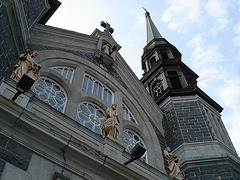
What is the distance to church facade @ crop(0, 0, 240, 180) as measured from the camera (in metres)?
6.10

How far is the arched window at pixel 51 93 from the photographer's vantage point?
9.12 meters

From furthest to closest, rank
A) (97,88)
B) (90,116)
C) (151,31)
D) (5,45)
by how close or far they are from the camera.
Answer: (151,31), (97,88), (90,116), (5,45)

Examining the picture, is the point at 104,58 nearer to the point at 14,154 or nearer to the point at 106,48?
the point at 106,48

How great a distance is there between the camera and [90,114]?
33.3 feet

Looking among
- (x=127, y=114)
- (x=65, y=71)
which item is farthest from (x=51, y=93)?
(x=127, y=114)

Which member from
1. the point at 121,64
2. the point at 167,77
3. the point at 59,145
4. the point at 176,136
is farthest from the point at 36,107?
the point at 167,77

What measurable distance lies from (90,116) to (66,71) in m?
2.21

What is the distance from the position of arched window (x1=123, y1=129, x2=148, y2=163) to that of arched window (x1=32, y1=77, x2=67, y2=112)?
103 inches

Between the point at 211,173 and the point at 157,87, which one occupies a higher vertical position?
the point at 157,87

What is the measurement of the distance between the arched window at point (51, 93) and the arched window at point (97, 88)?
1215 millimetres

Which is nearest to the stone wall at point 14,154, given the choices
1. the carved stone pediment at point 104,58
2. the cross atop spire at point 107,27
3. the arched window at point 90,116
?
the arched window at point 90,116

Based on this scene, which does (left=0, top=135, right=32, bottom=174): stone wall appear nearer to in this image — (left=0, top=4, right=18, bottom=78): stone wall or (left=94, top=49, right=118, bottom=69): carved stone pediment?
(left=0, top=4, right=18, bottom=78): stone wall

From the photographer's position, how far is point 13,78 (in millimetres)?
7258

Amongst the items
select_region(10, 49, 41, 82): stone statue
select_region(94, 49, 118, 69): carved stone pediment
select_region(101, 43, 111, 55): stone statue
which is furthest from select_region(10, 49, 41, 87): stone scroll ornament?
select_region(101, 43, 111, 55): stone statue
